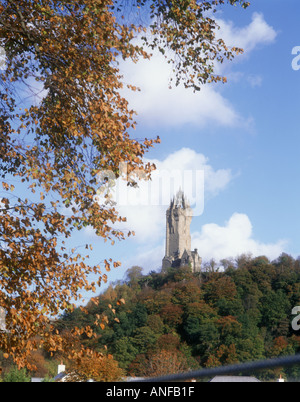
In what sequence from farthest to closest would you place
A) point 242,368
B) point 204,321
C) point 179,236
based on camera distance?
1. point 179,236
2. point 204,321
3. point 242,368

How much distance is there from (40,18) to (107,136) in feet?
6.25

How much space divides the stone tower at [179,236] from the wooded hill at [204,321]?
124 ft

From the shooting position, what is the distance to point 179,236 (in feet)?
330

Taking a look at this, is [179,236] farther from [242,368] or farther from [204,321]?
[242,368]

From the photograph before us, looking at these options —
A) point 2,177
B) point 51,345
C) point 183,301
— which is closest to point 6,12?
point 2,177

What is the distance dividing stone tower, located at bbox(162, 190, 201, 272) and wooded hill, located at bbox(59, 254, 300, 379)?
124 feet

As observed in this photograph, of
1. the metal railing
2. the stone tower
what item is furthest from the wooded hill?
the stone tower

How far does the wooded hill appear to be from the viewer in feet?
131

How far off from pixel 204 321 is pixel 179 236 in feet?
186

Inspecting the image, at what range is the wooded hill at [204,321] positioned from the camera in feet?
131

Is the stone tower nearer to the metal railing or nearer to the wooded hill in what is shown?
the wooded hill

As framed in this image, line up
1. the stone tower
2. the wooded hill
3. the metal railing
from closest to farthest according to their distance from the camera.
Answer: the metal railing → the wooded hill → the stone tower

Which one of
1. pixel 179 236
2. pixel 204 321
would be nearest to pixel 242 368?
pixel 204 321
